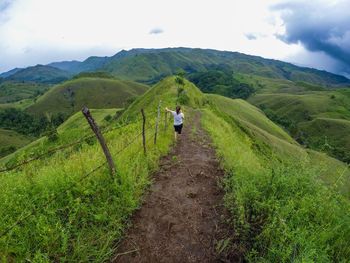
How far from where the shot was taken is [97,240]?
19.9 ft

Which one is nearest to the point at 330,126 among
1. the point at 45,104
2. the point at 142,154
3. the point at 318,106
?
the point at 318,106

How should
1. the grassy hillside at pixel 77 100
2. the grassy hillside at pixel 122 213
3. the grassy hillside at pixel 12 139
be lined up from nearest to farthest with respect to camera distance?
the grassy hillside at pixel 122 213 → the grassy hillside at pixel 12 139 → the grassy hillside at pixel 77 100

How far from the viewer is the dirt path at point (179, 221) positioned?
6.26 metres

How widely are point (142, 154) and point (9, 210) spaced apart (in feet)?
18.1

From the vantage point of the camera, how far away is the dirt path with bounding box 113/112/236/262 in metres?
6.26

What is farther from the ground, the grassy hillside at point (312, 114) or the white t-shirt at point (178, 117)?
the white t-shirt at point (178, 117)

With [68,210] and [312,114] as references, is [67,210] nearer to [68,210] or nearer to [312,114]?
[68,210]

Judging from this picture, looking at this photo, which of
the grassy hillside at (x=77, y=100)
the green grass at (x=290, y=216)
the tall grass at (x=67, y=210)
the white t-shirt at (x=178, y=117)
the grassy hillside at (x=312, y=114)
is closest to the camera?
the tall grass at (x=67, y=210)

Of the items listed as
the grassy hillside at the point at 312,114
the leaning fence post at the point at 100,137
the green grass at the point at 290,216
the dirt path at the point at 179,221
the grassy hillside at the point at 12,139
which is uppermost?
the leaning fence post at the point at 100,137

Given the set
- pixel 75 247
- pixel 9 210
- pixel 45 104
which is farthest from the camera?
pixel 45 104

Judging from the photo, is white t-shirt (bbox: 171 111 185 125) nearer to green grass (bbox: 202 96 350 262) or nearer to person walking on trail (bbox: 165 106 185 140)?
person walking on trail (bbox: 165 106 185 140)

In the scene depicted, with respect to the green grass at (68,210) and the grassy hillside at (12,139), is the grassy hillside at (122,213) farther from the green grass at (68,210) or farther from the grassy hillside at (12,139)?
the grassy hillside at (12,139)

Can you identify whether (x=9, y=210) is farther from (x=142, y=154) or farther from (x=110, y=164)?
(x=142, y=154)

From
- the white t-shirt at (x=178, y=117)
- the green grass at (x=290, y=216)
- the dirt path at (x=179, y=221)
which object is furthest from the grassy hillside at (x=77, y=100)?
the green grass at (x=290, y=216)
